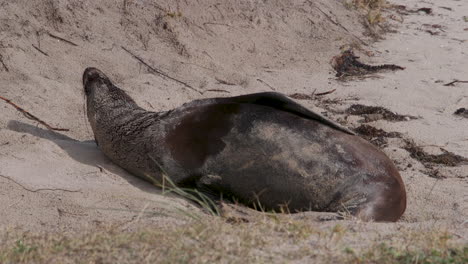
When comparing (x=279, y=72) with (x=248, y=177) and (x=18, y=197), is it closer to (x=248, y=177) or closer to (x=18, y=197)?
(x=248, y=177)

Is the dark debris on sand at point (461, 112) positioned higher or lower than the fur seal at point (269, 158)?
lower

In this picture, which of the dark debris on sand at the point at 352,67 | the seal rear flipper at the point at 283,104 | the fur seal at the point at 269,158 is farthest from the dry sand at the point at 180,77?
the seal rear flipper at the point at 283,104

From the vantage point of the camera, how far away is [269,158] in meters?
4.80

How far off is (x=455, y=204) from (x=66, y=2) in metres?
4.69

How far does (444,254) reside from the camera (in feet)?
10.6

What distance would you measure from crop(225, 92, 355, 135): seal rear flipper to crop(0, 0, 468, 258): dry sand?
31.1 inches

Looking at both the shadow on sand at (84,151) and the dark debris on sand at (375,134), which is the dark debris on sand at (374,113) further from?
the shadow on sand at (84,151)

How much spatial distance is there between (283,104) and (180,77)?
2603mm

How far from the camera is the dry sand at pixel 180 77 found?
4.89 metres

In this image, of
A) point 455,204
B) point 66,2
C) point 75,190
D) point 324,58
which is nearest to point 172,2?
point 66,2

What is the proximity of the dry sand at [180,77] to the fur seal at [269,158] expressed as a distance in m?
0.26

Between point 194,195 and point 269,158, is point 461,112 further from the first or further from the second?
point 194,195

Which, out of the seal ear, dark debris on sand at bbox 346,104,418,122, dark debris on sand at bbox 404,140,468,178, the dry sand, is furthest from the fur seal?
dark debris on sand at bbox 346,104,418,122

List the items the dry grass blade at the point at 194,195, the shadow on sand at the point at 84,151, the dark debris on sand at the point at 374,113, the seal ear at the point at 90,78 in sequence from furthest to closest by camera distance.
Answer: the dark debris on sand at the point at 374,113 → the seal ear at the point at 90,78 → the shadow on sand at the point at 84,151 → the dry grass blade at the point at 194,195
